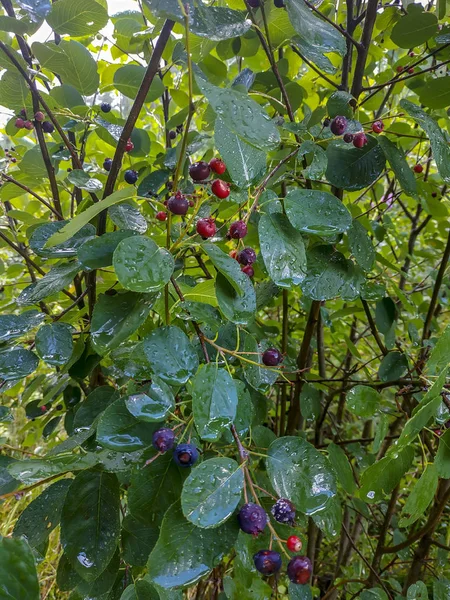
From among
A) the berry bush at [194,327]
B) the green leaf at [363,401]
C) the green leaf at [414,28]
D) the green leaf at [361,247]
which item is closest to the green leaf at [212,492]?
the berry bush at [194,327]

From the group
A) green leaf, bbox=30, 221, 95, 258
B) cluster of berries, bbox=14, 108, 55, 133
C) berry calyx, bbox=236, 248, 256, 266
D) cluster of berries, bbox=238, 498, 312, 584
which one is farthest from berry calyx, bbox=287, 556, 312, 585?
cluster of berries, bbox=14, 108, 55, 133

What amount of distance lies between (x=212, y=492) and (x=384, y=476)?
1.01ft

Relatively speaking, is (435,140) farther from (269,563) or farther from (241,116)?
(269,563)

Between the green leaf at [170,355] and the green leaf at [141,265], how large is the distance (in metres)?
0.07

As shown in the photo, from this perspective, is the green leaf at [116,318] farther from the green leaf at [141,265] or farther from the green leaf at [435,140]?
the green leaf at [435,140]

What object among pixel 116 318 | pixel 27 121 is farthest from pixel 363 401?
pixel 27 121

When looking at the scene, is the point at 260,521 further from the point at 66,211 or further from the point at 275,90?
the point at 66,211

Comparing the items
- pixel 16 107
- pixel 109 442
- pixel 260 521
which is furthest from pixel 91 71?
pixel 260 521

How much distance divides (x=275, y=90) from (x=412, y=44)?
26 cm

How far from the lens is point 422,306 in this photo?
4.66 ft

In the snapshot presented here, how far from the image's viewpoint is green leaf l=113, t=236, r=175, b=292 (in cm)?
42

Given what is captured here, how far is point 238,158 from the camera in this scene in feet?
1.67

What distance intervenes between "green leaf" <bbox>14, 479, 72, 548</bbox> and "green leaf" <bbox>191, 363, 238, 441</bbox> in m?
0.29

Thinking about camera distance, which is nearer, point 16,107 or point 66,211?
point 16,107
